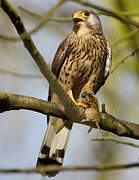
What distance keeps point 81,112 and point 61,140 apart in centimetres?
115

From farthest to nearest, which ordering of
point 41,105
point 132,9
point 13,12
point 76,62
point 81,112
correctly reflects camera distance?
point 132,9
point 76,62
point 81,112
point 41,105
point 13,12

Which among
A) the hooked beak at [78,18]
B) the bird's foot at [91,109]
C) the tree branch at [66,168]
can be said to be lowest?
the tree branch at [66,168]

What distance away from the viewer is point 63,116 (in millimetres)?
3371

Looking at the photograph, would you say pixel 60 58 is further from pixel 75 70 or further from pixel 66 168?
pixel 66 168

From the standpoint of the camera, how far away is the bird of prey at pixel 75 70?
4449 mm

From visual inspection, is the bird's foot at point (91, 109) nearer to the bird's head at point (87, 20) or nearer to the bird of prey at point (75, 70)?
the bird of prey at point (75, 70)

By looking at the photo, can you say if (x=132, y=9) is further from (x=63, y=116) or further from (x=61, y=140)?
(x=63, y=116)

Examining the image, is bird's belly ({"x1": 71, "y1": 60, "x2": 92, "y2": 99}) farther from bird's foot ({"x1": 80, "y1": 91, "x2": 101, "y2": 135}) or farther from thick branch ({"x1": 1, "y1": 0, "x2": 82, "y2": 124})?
thick branch ({"x1": 1, "y1": 0, "x2": 82, "y2": 124})

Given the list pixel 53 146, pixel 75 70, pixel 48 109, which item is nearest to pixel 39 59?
pixel 48 109

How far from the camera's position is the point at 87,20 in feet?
15.8

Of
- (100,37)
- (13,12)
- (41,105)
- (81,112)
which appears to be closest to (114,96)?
(100,37)

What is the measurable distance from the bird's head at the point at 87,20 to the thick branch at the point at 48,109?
155 cm

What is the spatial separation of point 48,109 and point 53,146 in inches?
54.4

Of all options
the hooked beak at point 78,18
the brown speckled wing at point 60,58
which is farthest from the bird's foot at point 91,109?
the hooked beak at point 78,18
